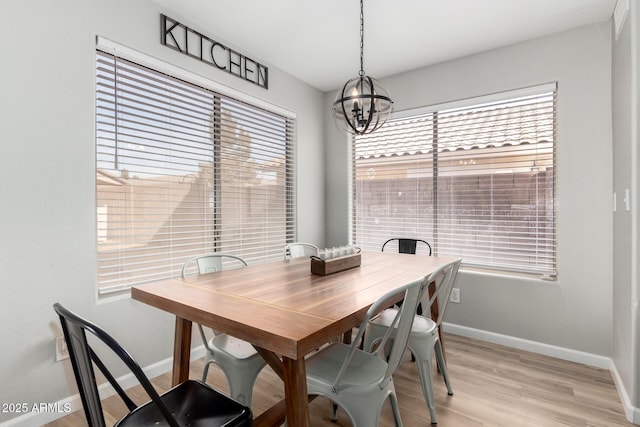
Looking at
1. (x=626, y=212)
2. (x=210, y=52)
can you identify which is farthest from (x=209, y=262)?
(x=626, y=212)

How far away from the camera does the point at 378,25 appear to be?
2547 mm

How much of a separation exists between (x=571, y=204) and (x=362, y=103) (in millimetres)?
1910

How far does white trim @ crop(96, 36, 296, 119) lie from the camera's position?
2086 millimetres

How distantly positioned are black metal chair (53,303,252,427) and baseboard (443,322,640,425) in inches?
86.4

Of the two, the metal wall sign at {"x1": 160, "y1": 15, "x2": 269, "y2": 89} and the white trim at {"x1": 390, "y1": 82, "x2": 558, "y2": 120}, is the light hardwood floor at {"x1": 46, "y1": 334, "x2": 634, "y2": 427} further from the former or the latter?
the metal wall sign at {"x1": 160, "y1": 15, "x2": 269, "y2": 89}

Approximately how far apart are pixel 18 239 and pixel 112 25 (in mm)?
1381

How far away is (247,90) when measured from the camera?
302cm

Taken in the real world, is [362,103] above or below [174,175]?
above

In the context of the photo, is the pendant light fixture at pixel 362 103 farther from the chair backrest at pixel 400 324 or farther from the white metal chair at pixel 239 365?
the white metal chair at pixel 239 365

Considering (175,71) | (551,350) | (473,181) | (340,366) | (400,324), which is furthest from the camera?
(473,181)

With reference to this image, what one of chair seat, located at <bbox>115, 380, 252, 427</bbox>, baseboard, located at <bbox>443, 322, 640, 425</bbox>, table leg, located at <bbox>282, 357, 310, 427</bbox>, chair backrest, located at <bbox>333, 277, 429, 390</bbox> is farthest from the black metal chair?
baseboard, located at <bbox>443, 322, 640, 425</bbox>

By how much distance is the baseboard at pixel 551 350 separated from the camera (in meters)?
2.12

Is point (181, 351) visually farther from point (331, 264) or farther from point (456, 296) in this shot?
point (456, 296)

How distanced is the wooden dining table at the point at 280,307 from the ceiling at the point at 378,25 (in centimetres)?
179
